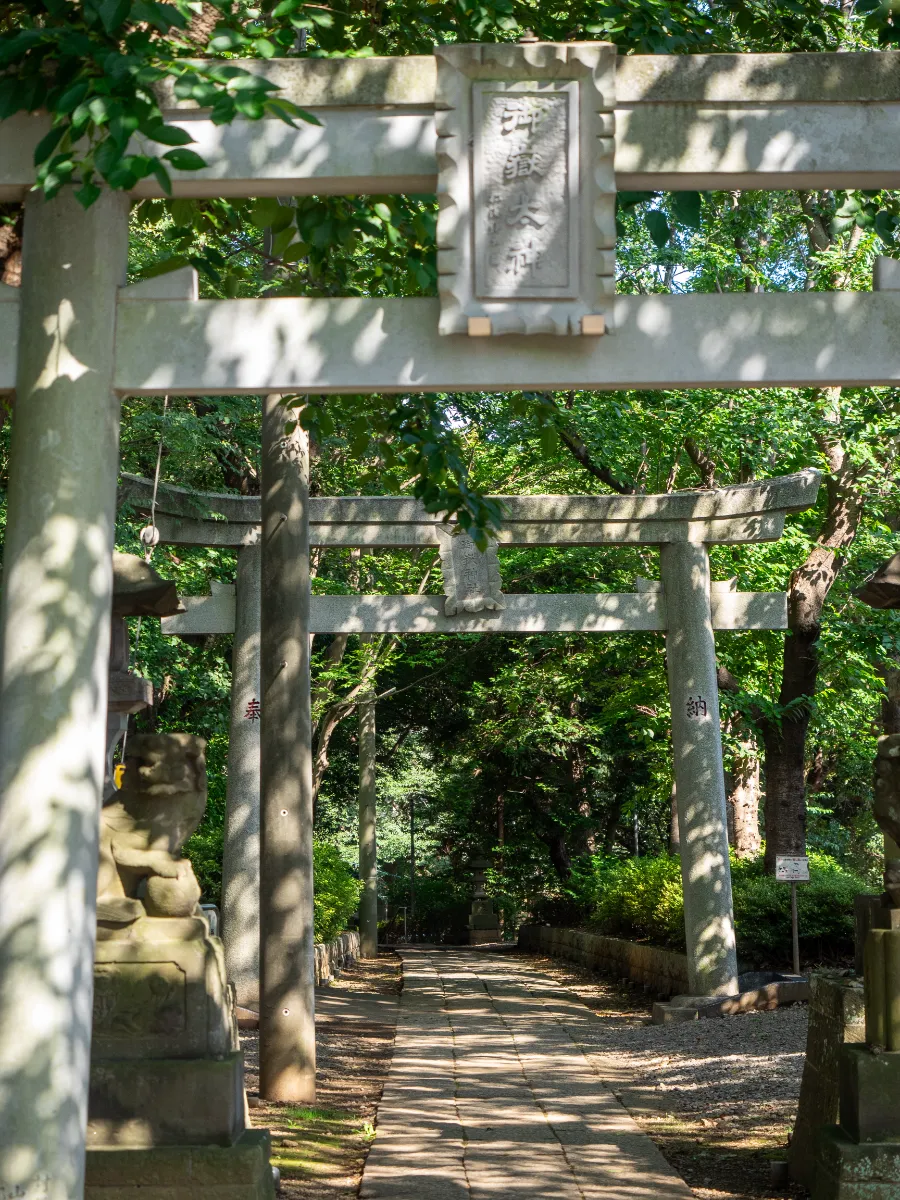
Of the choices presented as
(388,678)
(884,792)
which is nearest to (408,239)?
(884,792)

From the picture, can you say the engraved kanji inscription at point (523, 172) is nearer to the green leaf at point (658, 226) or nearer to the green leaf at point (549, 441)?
the green leaf at point (658, 226)

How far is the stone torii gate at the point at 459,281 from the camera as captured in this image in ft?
14.0

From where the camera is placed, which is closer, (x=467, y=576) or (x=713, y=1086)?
(x=713, y=1086)

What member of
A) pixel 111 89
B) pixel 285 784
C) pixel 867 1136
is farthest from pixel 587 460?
pixel 111 89

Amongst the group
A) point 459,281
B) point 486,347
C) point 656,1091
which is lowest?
point 656,1091

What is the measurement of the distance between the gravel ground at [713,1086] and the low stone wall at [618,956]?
54cm

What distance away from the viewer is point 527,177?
14.2 ft

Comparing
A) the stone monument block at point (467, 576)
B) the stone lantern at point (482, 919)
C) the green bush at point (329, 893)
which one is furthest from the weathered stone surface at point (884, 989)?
the stone lantern at point (482, 919)

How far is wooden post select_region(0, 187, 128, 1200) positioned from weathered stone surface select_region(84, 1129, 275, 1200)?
873mm

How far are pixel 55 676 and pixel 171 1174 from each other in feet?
6.41

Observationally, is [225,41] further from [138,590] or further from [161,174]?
[138,590]

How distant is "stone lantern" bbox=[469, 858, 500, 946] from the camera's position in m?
28.6

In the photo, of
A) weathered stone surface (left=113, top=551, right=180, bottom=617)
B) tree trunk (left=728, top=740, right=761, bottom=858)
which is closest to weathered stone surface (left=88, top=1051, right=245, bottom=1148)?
weathered stone surface (left=113, top=551, right=180, bottom=617)

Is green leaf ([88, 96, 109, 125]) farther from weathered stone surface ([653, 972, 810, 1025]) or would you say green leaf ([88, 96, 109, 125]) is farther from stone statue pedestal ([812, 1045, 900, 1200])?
weathered stone surface ([653, 972, 810, 1025])
